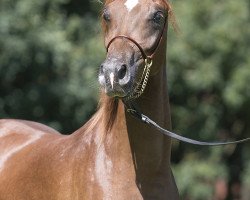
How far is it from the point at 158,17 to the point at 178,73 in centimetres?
747

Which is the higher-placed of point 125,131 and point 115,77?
point 115,77

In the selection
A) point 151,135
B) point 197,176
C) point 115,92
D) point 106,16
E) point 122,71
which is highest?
point 106,16

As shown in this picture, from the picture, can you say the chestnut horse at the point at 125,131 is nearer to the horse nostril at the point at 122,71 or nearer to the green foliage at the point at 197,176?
the horse nostril at the point at 122,71

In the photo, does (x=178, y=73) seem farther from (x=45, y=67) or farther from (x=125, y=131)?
(x=125, y=131)

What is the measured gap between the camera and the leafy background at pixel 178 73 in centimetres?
1138

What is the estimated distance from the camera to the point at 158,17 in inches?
187

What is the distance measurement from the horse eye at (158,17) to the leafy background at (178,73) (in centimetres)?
634

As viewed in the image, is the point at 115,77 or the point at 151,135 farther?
the point at 151,135

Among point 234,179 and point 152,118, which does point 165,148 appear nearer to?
point 152,118

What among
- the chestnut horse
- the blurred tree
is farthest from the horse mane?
the blurred tree

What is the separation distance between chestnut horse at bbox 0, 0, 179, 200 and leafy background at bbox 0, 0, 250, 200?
19.9 ft

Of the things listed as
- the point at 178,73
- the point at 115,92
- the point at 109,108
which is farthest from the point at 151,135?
the point at 178,73

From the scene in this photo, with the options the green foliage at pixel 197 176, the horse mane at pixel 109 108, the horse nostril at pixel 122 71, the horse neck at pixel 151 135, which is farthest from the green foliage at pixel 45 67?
the horse nostril at pixel 122 71

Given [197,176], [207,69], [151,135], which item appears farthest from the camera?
[197,176]
